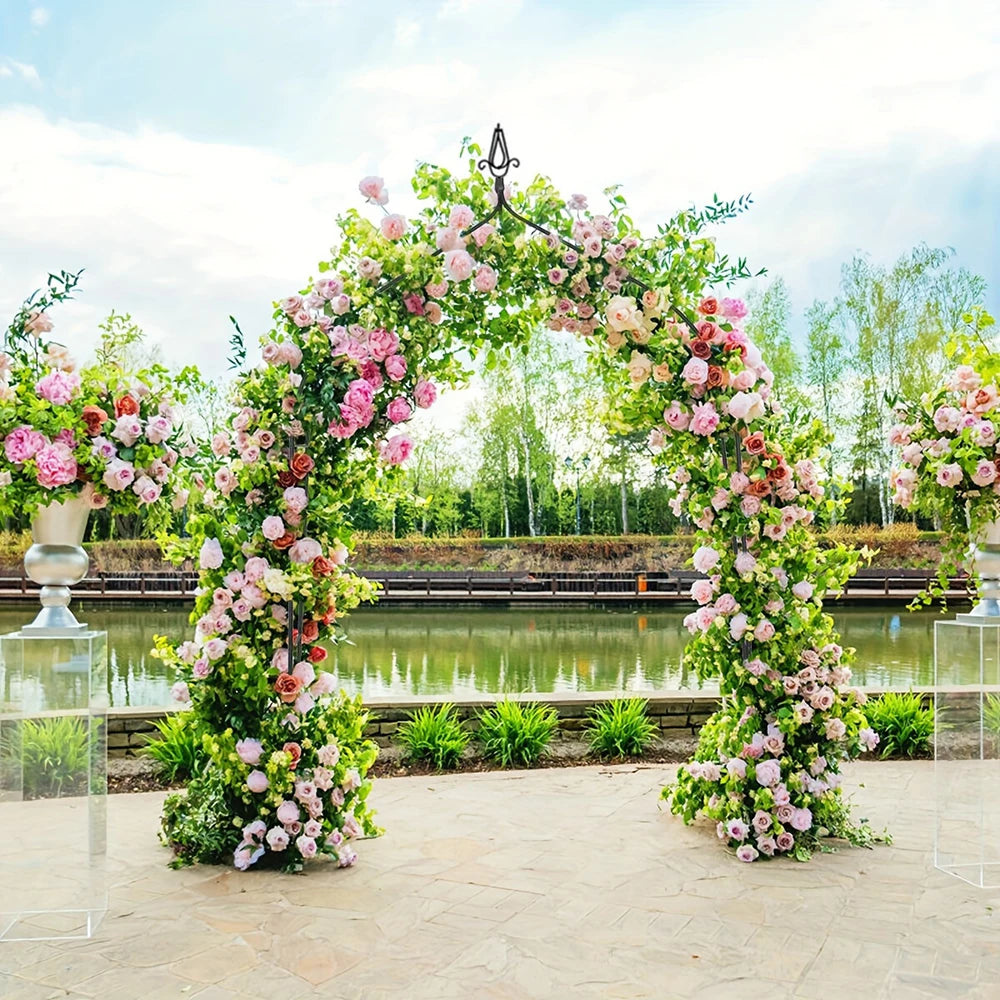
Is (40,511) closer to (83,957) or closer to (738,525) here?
(83,957)

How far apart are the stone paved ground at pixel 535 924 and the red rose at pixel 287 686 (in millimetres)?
687

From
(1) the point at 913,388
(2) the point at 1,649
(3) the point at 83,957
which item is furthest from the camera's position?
(1) the point at 913,388

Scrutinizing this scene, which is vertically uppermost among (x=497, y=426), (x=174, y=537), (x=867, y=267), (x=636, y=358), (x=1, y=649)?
(x=867, y=267)

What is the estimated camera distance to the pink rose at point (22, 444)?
3256 mm

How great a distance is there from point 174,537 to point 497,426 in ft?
89.0

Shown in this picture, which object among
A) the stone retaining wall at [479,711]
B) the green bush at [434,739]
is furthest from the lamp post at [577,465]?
the green bush at [434,739]

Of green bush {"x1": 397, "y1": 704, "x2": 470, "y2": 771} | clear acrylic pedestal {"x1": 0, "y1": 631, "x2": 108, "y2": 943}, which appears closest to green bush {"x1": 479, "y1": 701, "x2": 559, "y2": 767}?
green bush {"x1": 397, "y1": 704, "x2": 470, "y2": 771}

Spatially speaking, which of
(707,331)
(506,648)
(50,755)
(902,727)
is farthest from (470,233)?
(506,648)

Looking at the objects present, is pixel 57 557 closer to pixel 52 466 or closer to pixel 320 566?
pixel 52 466

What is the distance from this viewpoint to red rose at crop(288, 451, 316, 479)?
381 centimetres

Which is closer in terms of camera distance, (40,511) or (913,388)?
(40,511)

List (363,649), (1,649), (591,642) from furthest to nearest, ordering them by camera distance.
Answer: (591,642)
(363,649)
(1,649)

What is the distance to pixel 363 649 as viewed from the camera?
13008mm

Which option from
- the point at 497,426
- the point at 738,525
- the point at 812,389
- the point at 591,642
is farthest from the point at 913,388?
the point at 738,525
